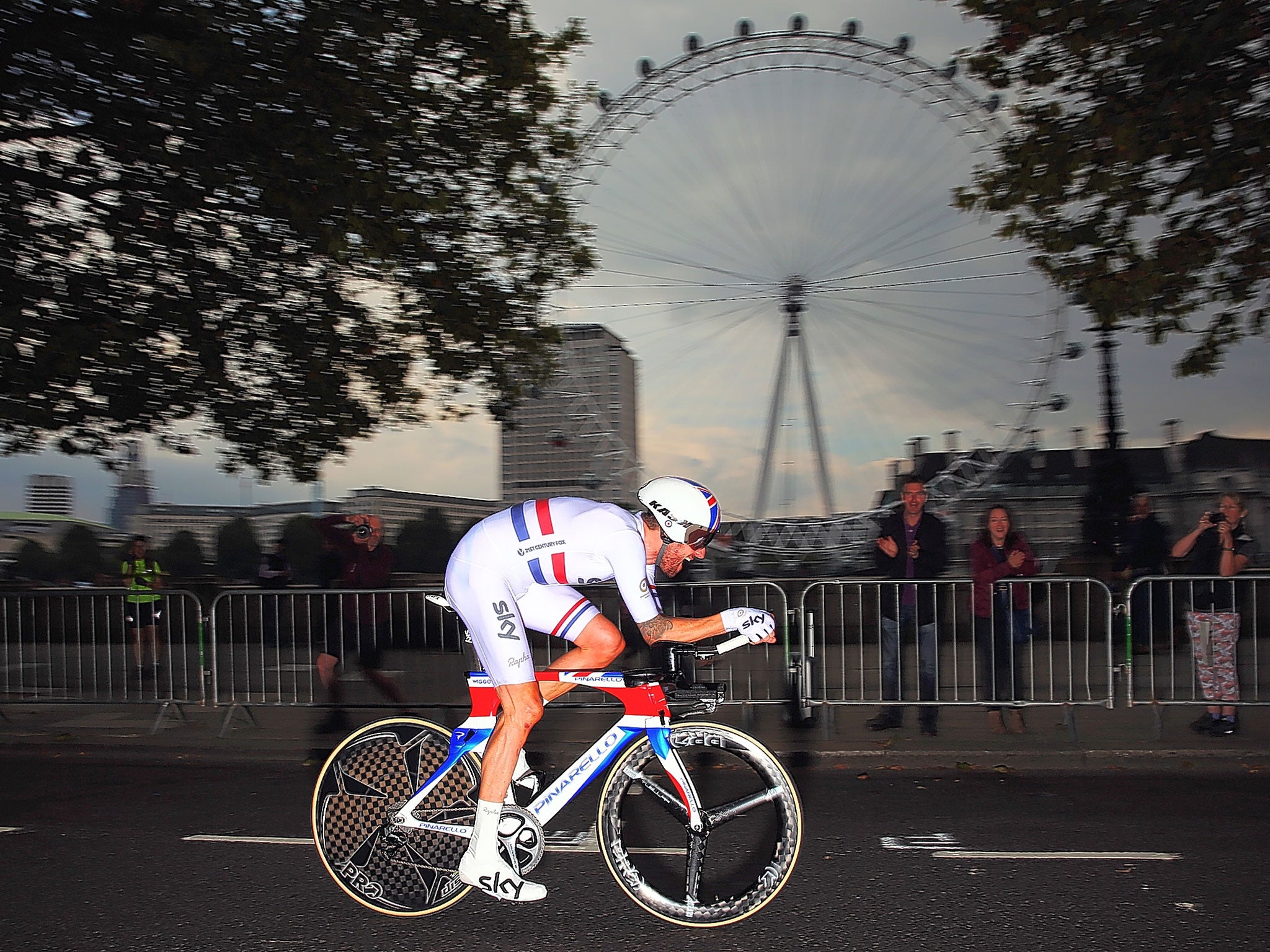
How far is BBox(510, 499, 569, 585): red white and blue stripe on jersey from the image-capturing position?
13.5 ft

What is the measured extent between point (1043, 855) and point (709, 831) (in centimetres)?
207

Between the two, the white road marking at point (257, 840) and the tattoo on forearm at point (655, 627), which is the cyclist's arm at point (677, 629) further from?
the white road marking at point (257, 840)

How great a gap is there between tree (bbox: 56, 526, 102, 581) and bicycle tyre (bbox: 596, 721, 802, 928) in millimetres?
20516

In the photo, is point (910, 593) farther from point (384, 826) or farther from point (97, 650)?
point (97, 650)

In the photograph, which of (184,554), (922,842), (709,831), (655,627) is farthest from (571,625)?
(184,554)

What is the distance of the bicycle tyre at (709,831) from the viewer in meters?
3.95

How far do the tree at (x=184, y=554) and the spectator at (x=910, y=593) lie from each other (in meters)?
17.4

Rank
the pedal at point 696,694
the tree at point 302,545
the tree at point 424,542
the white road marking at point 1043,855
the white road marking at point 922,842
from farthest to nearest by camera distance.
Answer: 1. the tree at point 424,542
2. the tree at point 302,545
3. the white road marking at point 922,842
4. the white road marking at point 1043,855
5. the pedal at point 696,694

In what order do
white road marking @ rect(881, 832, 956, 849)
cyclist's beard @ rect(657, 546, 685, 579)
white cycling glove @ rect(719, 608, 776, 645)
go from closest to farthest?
white cycling glove @ rect(719, 608, 776, 645) < cyclist's beard @ rect(657, 546, 685, 579) < white road marking @ rect(881, 832, 956, 849)

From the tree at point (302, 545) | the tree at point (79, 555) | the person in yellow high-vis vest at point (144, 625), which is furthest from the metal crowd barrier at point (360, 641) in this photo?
the tree at point (79, 555)

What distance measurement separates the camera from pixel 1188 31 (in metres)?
8.94

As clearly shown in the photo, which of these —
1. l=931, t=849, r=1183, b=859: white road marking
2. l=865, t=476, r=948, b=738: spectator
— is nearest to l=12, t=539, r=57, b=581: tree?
l=865, t=476, r=948, b=738: spectator

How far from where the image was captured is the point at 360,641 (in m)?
8.97

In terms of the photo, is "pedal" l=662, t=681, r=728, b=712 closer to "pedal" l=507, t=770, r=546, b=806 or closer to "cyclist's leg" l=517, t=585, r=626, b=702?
"cyclist's leg" l=517, t=585, r=626, b=702
